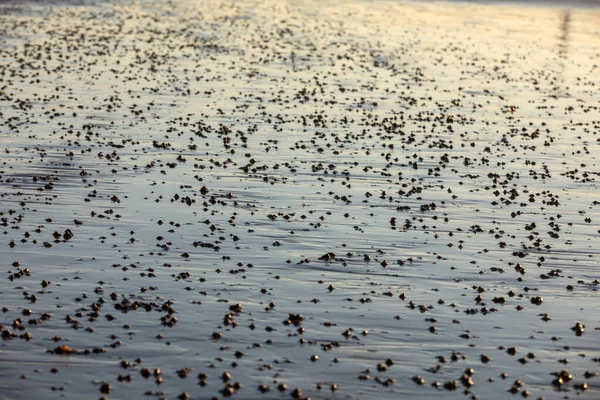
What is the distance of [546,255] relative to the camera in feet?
71.0

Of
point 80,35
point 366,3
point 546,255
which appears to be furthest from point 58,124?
point 366,3

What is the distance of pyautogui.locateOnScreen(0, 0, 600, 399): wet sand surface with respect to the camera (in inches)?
610

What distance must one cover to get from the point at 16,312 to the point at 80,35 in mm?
46259

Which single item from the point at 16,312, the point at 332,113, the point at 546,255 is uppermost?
the point at 332,113

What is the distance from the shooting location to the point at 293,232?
2269 centimetres

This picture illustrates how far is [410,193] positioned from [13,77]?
24231 mm

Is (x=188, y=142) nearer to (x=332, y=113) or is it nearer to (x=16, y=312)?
(x=332, y=113)

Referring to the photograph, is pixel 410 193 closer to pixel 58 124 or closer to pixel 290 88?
pixel 58 124

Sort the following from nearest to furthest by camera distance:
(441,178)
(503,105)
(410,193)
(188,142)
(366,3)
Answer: (410,193) → (441,178) → (188,142) → (503,105) → (366,3)

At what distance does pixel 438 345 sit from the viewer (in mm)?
16422

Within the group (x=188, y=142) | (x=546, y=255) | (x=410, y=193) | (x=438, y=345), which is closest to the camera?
(x=438, y=345)

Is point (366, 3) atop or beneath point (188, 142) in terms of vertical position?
atop

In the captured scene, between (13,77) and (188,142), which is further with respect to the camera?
(13,77)

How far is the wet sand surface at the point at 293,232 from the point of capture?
15.5m
